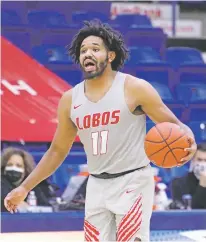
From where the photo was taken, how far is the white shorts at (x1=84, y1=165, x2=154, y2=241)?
11.1 feet

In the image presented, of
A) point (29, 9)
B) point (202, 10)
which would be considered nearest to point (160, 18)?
point (202, 10)

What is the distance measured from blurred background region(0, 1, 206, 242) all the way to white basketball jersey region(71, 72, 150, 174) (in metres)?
1.86

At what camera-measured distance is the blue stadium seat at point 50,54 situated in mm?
7840

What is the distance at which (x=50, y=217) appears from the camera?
545 cm

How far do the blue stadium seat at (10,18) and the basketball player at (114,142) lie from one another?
475cm

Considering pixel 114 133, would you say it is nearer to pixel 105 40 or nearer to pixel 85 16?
pixel 105 40

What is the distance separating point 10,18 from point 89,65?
519 cm

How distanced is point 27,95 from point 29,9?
199 centimetres

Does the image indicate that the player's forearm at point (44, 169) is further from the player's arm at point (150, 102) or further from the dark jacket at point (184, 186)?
the dark jacket at point (184, 186)

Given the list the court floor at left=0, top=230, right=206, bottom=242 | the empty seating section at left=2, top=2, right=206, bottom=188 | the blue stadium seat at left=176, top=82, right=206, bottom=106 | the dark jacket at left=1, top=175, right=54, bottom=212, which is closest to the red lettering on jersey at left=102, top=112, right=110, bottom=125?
the court floor at left=0, top=230, right=206, bottom=242

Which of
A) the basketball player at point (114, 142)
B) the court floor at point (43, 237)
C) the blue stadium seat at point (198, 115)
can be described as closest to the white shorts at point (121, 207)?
the basketball player at point (114, 142)

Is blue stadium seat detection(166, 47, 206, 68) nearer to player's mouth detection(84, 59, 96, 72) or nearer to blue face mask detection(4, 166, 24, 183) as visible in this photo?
blue face mask detection(4, 166, 24, 183)

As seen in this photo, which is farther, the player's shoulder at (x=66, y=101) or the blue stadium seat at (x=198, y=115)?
the blue stadium seat at (x=198, y=115)

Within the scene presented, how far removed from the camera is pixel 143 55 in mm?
8414
